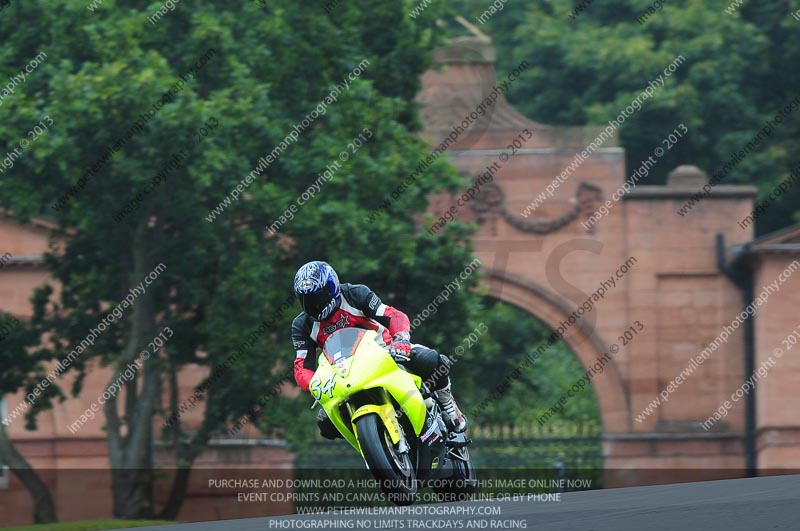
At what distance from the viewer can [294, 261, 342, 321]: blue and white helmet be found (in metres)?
11.9

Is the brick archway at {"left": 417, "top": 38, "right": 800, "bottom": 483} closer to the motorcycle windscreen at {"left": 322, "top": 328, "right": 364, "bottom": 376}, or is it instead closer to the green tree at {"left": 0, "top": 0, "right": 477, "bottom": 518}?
the green tree at {"left": 0, "top": 0, "right": 477, "bottom": 518}

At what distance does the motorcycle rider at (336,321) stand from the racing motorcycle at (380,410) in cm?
15

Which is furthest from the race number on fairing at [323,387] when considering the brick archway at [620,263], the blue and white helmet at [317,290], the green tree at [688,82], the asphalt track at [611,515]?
the green tree at [688,82]

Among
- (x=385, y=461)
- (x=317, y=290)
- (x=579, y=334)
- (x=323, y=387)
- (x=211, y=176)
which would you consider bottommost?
(x=579, y=334)

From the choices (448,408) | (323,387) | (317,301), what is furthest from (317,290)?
(448,408)

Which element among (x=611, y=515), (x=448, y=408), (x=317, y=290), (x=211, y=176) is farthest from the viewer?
(x=211, y=176)

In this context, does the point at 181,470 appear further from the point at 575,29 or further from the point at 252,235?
the point at 575,29

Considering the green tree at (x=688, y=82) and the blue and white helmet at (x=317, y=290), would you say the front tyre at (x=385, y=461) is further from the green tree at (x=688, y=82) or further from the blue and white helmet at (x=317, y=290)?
the green tree at (x=688, y=82)

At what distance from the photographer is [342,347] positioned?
12.0 m

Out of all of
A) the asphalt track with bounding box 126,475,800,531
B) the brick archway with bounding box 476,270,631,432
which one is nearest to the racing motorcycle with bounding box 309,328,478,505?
the asphalt track with bounding box 126,475,800,531

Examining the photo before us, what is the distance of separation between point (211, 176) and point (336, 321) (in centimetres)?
993

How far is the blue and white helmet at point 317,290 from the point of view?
1192cm

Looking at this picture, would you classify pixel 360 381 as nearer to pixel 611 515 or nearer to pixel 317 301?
pixel 317 301

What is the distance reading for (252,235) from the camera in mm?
23047
